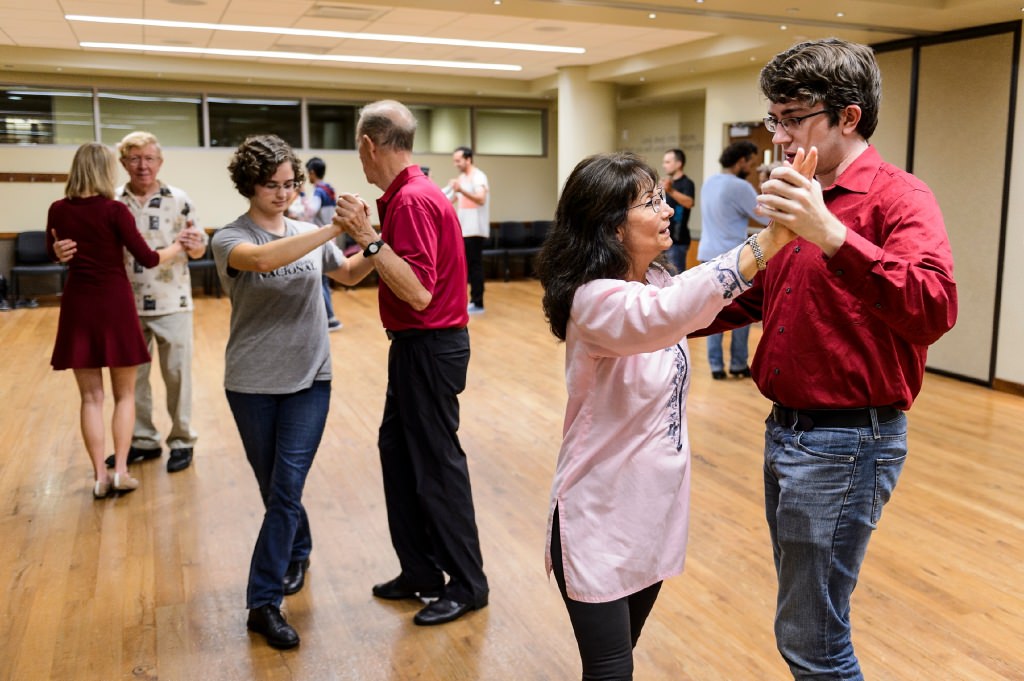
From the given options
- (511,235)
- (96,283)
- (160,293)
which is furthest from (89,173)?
(511,235)

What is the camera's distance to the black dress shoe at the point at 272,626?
9.52 ft

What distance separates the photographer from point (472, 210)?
9961mm

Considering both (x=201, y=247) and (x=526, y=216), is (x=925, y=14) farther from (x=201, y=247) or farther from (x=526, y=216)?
(x=526, y=216)

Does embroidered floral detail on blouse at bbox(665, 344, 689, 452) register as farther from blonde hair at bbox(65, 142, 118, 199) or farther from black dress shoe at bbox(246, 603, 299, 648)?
blonde hair at bbox(65, 142, 118, 199)

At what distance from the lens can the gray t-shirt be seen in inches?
115

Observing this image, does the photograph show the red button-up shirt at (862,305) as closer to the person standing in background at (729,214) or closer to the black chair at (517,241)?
the person standing in background at (729,214)

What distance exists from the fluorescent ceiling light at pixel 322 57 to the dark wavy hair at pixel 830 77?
9.54 m

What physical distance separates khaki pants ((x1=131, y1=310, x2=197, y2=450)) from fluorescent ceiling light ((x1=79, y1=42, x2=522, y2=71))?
6.48 m

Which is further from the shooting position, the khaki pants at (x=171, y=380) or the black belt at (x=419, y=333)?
the khaki pants at (x=171, y=380)

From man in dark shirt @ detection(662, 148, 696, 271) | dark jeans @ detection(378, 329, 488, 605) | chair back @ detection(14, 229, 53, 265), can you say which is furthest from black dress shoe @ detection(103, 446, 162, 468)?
chair back @ detection(14, 229, 53, 265)

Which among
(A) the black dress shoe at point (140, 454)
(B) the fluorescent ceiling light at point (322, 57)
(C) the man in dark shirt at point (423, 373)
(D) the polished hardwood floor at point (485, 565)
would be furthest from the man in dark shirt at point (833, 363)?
(B) the fluorescent ceiling light at point (322, 57)

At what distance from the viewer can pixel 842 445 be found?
5.78 ft

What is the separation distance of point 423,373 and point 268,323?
1.76ft

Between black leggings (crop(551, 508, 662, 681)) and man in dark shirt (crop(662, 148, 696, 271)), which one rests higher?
man in dark shirt (crop(662, 148, 696, 271))
